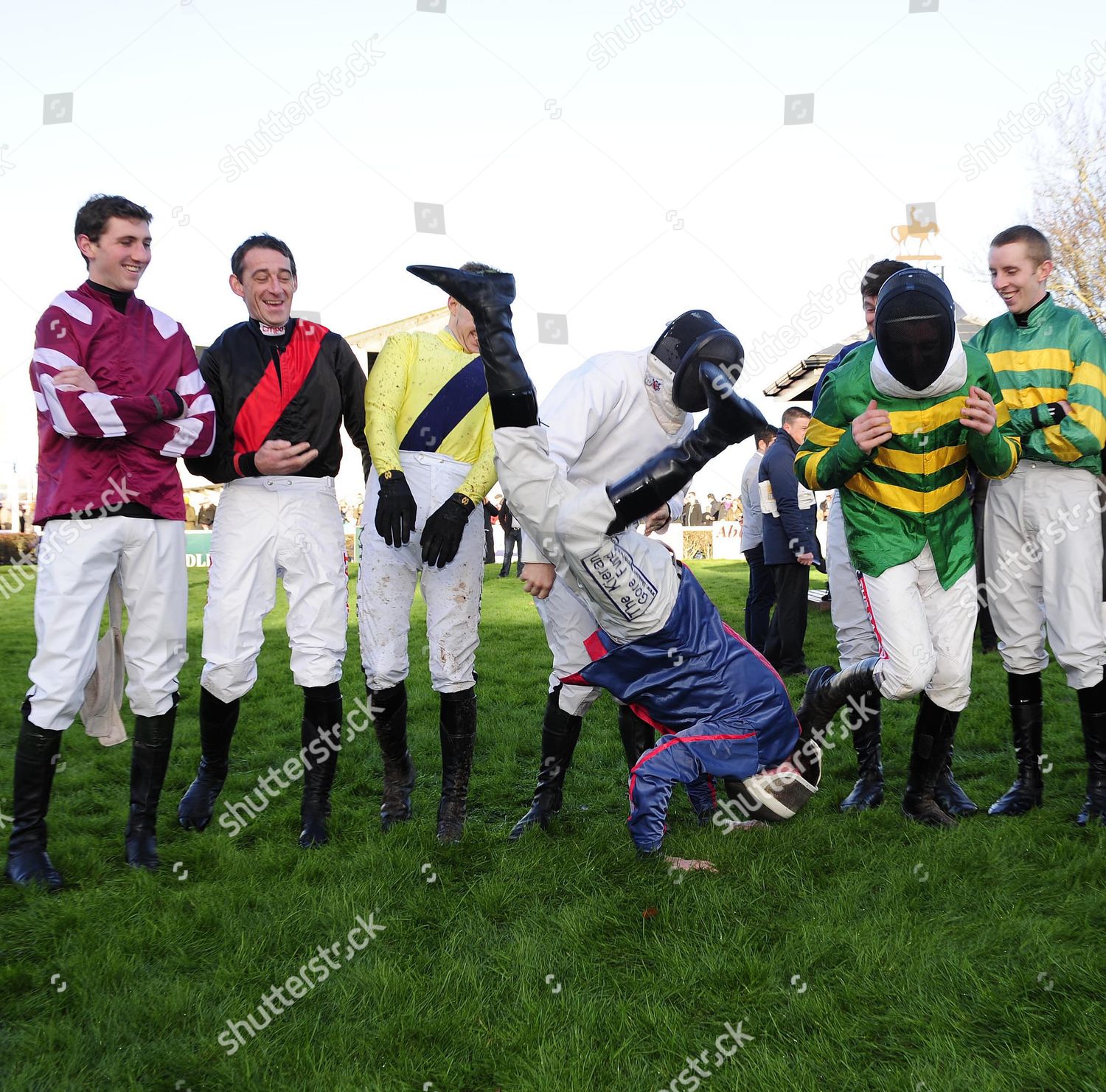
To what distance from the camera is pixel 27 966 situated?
2656mm

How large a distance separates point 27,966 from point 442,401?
2.48 m

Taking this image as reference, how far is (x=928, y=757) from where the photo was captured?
12.5 feet

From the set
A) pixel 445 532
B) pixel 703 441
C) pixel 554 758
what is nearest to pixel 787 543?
pixel 554 758

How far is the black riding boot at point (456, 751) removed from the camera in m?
3.74

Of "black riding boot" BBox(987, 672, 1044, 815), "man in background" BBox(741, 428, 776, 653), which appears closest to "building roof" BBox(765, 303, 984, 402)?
"man in background" BBox(741, 428, 776, 653)

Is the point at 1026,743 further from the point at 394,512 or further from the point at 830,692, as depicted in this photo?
the point at 394,512

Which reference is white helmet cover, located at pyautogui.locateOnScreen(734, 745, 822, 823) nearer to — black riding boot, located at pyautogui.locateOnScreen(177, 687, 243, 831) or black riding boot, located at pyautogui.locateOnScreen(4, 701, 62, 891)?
black riding boot, located at pyautogui.locateOnScreen(177, 687, 243, 831)

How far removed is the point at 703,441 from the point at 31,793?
2.82m

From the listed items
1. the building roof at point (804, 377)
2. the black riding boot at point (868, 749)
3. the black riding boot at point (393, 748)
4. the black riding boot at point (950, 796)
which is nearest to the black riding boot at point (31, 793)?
the black riding boot at point (393, 748)

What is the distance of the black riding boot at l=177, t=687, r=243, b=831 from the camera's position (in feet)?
13.0

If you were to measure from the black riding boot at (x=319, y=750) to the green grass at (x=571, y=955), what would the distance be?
12 cm

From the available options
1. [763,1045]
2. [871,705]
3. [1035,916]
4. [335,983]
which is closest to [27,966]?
[335,983]

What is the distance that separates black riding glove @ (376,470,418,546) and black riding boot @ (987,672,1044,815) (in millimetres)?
2782

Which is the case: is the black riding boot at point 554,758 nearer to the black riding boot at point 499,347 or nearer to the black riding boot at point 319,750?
the black riding boot at point 319,750
